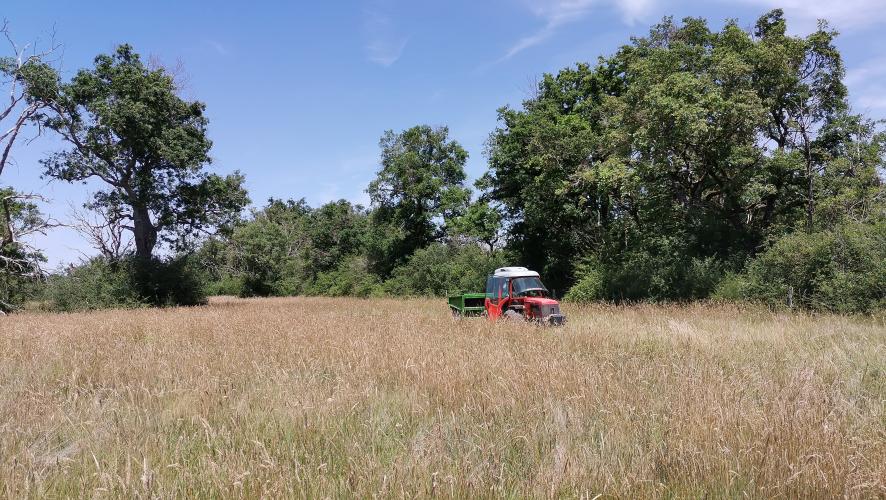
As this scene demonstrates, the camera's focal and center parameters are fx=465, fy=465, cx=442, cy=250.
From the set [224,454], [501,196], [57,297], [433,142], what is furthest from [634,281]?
[57,297]

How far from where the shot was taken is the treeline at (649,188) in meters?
15.5

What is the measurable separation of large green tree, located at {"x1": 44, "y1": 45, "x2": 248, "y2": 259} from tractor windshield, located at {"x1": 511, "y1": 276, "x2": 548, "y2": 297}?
19.2 metres

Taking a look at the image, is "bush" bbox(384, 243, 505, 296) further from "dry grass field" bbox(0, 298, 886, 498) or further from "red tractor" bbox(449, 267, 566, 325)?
"dry grass field" bbox(0, 298, 886, 498)

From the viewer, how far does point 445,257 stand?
35.1 meters

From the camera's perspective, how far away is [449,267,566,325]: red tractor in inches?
430

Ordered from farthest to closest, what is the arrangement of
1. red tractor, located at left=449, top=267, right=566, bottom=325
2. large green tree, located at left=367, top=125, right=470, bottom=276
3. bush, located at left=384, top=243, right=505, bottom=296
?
large green tree, located at left=367, top=125, right=470, bottom=276 → bush, located at left=384, top=243, right=505, bottom=296 → red tractor, located at left=449, top=267, right=566, bottom=325

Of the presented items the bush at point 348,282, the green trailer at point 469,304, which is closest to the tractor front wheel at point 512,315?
the green trailer at point 469,304

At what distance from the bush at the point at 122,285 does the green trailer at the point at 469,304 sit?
1731 centimetres

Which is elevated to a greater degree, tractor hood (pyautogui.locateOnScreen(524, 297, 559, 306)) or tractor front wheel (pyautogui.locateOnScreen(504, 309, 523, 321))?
tractor hood (pyautogui.locateOnScreen(524, 297, 559, 306))

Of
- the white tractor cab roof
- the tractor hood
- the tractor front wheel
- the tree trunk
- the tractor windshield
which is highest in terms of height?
the tree trunk

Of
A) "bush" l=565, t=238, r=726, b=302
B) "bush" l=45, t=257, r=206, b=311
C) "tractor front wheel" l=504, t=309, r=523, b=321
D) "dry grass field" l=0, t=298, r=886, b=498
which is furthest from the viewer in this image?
"bush" l=45, t=257, r=206, b=311

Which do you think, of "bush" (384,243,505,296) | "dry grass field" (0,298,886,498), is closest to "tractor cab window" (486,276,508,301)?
"dry grass field" (0,298,886,498)

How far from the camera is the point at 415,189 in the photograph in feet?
125

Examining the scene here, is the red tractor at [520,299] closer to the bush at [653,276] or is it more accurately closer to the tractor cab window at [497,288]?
the tractor cab window at [497,288]
